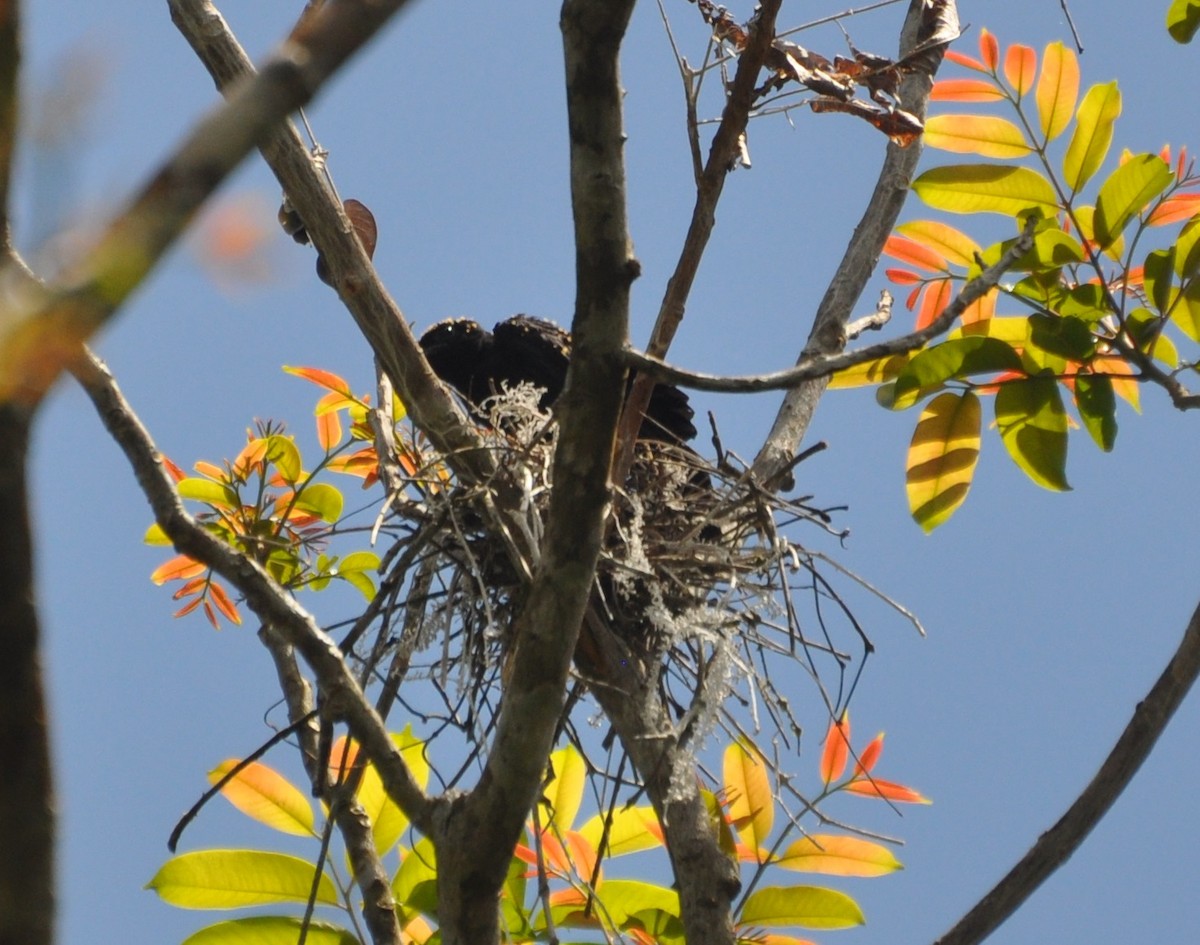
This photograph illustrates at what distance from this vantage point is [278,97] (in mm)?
653

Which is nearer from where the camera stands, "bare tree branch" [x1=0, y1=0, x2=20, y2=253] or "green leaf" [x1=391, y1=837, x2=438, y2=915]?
"bare tree branch" [x1=0, y1=0, x2=20, y2=253]

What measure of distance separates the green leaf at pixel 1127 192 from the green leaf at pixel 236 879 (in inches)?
58.0

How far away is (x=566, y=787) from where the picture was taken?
2.26 metres

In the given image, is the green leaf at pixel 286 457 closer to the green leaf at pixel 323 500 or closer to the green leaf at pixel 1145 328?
the green leaf at pixel 323 500

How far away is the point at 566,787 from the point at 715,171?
1.03 metres

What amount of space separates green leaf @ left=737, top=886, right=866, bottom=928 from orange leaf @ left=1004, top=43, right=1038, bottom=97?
1.29m

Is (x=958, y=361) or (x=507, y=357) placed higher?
(x=507, y=357)

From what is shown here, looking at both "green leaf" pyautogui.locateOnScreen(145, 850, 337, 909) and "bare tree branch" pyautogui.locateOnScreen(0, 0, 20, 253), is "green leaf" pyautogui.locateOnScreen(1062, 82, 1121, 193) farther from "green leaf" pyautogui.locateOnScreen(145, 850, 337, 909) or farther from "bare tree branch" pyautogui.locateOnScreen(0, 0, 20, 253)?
"bare tree branch" pyautogui.locateOnScreen(0, 0, 20, 253)

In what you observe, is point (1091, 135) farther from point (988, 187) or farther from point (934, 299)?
point (934, 299)

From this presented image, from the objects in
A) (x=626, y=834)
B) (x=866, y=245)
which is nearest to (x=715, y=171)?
(x=866, y=245)

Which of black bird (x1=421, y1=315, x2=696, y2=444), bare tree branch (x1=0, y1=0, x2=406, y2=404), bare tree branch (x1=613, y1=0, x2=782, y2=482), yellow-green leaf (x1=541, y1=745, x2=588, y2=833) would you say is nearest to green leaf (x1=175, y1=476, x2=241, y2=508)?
black bird (x1=421, y1=315, x2=696, y2=444)

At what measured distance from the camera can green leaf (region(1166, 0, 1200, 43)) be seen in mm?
1972

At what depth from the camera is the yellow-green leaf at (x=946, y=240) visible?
2232 millimetres

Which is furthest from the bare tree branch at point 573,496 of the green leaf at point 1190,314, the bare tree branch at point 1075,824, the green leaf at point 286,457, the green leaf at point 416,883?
the green leaf at point 286,457
